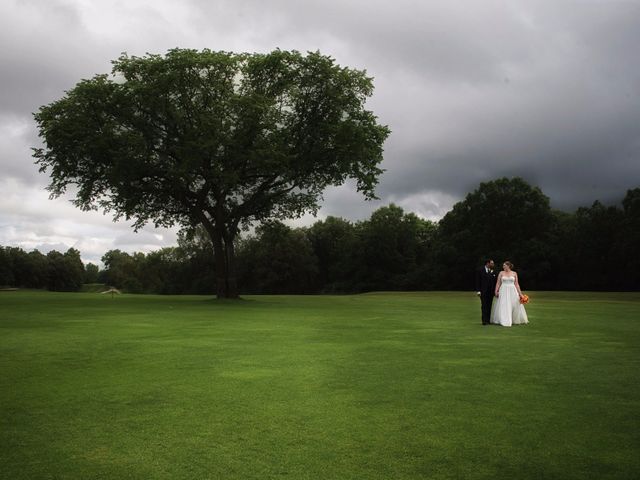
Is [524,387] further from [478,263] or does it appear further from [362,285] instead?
[362,285]

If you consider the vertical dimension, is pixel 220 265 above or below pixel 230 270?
above

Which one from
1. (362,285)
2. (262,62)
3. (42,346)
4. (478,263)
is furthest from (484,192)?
(42,346)

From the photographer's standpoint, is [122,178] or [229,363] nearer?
[229,363]

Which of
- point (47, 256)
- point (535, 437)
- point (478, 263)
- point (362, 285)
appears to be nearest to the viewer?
Answer: point (535, 437)

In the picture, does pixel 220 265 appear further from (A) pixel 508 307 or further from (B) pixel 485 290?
(A) pixel 508 307

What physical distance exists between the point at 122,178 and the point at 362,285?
6743 centimetres

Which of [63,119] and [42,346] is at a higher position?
[63,119]

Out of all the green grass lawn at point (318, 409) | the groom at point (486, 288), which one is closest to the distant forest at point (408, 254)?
the groom at point (486, 288)

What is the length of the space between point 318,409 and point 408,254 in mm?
97495

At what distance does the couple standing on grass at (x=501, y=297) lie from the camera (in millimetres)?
21547

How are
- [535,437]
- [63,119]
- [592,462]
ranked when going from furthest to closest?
[63,119]
[535,437]
[592,462]

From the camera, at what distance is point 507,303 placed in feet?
70.6

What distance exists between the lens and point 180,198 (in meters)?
42.3

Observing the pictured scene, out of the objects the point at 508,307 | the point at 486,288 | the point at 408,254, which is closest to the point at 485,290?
the point at 486,288
